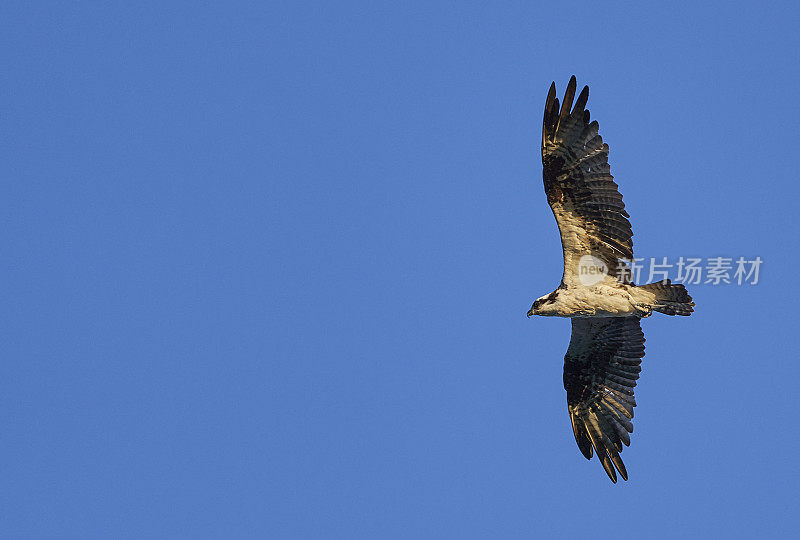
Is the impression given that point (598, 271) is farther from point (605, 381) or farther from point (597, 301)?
point (605, 381)

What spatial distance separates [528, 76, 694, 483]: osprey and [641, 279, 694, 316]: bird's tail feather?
13 millimetres

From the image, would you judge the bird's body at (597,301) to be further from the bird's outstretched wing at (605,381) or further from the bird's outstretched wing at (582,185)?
the bird's outstretched wing at (605,381)

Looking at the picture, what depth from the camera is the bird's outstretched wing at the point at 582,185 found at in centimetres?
1281

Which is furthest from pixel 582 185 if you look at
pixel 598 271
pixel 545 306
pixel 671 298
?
pixel 671 298

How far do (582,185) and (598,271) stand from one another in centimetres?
129

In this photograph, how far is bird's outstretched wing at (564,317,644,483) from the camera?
1431 centimetres

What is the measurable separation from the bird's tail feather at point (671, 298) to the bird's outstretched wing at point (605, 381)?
1.20 m

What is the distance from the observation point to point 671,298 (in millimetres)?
12906

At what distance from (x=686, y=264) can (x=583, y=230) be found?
2.45 meters

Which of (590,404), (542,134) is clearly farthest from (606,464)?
(542,134)

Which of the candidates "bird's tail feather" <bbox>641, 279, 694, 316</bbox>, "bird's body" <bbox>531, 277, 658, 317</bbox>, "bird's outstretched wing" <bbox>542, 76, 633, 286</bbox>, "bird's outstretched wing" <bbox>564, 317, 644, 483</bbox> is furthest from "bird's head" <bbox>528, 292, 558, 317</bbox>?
"bird's tail feather" <bbox>641, 279, 694, 316</bbox>

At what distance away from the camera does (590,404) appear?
1471cm

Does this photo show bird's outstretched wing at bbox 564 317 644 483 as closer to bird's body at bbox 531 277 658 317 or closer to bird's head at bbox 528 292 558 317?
bird's body at bbox 531 277 658 317

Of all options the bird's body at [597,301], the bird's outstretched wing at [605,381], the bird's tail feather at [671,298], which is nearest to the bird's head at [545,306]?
the bird's body at [597,301]
